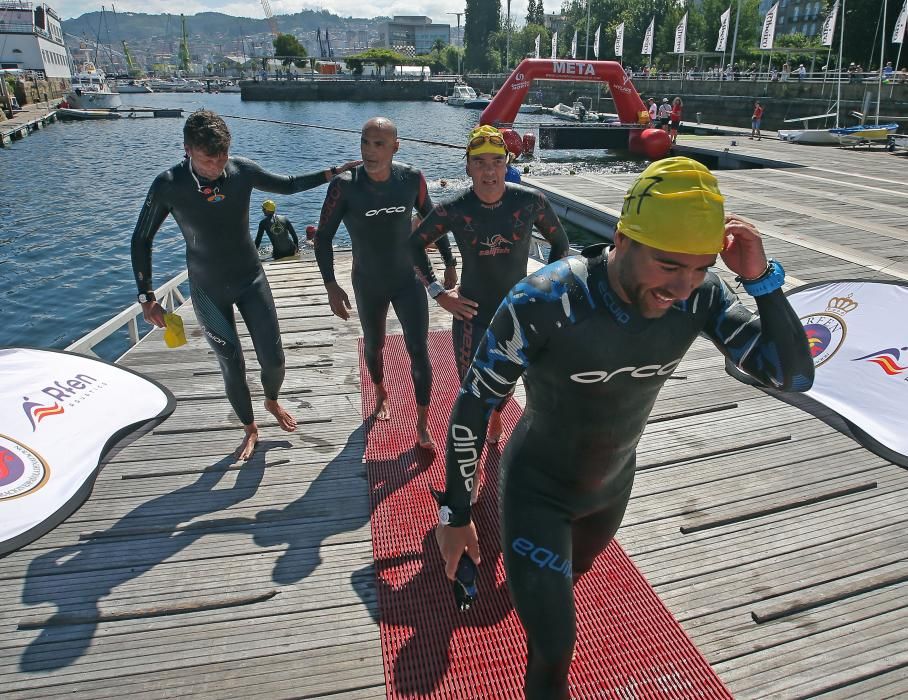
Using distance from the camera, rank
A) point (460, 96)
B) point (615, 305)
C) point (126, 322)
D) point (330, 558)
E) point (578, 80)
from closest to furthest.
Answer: point (615, 305)
point (330, 558)
point (126, 322)
point (578, 80)
point (460, 96)

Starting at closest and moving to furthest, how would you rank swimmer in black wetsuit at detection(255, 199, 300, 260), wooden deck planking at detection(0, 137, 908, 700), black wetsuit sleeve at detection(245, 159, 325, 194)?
1. wooden deck planking at detection(0, 137, 908, 700)
2. black wetsuit sleeve at detection(245, 159, 325, 194)
3. swimmer in black wetsuit at detection(255, 199, 300, 260)

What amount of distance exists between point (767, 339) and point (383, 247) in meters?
3.23

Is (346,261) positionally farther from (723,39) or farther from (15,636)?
(723,39)

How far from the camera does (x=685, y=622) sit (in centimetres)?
313

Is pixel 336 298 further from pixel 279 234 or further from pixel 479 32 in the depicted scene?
pixel 479 32

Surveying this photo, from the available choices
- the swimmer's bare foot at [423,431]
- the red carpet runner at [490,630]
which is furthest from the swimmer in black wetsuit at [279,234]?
the red carpet runner at [490,630]

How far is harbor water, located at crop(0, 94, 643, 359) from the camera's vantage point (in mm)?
15000

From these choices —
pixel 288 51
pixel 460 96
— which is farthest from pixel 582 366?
pixel 288 51

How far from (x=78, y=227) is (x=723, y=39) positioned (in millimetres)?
45532

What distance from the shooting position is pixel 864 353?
16.9 feet

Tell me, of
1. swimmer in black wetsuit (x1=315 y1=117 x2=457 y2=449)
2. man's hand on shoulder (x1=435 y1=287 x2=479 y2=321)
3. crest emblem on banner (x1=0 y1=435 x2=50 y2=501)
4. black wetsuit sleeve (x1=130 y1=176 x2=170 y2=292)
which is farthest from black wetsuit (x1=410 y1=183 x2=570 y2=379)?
crest emblem on banner (x1=0 y1=435 x2=50 y2=501)

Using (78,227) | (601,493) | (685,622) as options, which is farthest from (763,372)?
(78,227)

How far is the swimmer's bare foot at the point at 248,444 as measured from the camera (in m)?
4.72

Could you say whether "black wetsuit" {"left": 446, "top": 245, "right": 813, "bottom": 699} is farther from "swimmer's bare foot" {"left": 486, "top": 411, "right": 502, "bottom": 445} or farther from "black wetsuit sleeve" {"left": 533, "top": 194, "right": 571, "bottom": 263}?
"swimmer's bare foot" {"left": 486, "top": 411, "right": 502, "bottom": 445}
